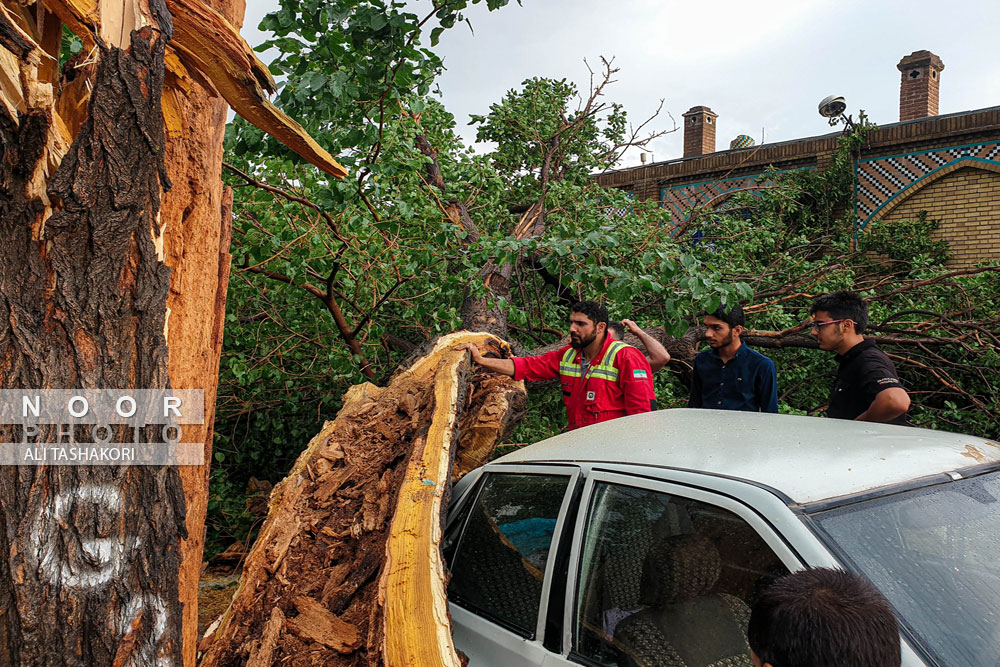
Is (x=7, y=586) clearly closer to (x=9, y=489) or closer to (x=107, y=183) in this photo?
(x=9, y=489)

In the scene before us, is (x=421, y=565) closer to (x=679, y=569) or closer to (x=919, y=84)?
(x=679, y=569)

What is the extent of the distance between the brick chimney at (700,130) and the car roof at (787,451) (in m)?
16.0

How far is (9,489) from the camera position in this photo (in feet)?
5.47

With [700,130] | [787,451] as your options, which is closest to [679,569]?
[787,451]

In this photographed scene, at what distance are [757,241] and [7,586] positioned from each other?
7.30 m

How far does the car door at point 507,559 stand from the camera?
218 centimetres

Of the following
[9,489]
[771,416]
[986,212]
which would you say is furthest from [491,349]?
[986,212]

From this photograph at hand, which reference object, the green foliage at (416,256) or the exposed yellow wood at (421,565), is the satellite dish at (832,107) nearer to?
the green foliage at (416,256)

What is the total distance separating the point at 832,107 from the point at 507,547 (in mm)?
12544

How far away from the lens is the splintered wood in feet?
7.57

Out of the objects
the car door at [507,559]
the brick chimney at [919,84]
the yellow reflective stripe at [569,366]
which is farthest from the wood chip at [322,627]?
the brick chimney at [919,84]

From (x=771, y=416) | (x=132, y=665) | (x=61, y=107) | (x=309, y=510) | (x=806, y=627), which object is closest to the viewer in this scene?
(x=806, y=627)

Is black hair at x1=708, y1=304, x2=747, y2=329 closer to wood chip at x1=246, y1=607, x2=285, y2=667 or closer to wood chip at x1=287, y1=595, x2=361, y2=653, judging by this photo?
wood chip at x1=287, y1=595, x2=361, y2=653

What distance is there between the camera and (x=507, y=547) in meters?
2.46
